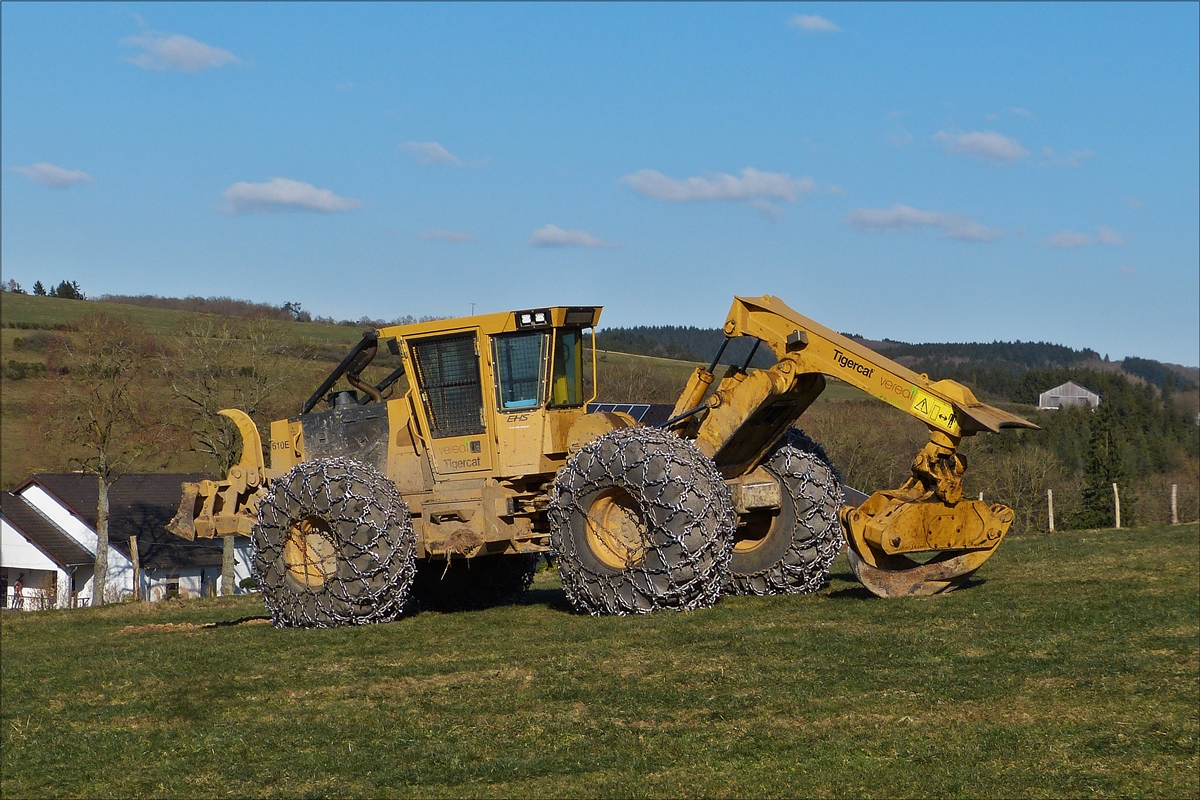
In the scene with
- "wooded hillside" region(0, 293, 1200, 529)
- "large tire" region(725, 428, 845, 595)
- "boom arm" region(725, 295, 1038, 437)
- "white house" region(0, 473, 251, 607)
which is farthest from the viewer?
"white house" region(0, 473, 251, 607)

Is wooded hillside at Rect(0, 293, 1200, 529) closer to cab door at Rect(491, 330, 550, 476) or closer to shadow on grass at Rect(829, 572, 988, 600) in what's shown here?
cab door at Rect(491, 330, 550, 476)

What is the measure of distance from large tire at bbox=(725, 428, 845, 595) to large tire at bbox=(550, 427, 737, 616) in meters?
1.11

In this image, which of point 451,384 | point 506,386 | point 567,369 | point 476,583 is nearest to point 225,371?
point 476,583

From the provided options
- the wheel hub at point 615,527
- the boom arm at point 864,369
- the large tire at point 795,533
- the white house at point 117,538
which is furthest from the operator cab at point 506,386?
the white house at point 117,538

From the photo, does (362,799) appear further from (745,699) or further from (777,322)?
(777,322)

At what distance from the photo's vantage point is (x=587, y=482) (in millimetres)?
13188

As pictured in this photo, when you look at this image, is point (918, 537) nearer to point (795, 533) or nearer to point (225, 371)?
point (795, 533)

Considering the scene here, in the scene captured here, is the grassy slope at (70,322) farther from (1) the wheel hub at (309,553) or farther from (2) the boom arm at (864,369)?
(2) the boom arm at (864,369)

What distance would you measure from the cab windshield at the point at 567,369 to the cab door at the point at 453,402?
0.82m

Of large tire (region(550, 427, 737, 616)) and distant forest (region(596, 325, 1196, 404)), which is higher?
distant forest (region(596, 325, 1196, 404))

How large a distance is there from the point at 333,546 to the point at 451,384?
219cm

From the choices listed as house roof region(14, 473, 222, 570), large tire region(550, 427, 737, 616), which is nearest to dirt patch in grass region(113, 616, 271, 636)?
large tire region(550, 427, 737, 616)

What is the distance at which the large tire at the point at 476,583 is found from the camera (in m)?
16.6

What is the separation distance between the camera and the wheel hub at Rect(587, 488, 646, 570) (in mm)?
13281
